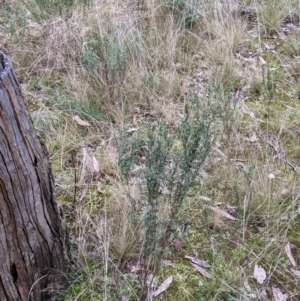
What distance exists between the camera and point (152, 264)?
1.95m

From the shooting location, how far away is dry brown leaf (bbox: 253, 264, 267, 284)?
202 cm

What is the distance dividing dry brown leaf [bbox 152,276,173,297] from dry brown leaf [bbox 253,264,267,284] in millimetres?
417

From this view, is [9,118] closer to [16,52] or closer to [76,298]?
[76,298]

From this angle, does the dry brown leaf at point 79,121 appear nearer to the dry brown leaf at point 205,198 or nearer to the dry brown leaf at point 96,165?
the dry brown leaf at point 96,165

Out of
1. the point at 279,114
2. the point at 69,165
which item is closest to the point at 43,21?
the point at 69,165

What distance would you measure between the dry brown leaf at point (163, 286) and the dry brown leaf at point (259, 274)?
417 millimetres

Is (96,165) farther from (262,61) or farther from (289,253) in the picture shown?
(262,61)

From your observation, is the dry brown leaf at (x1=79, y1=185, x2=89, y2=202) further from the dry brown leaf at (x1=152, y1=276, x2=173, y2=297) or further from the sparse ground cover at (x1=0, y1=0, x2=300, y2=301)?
the dry brown leaf at (x1=152, y1=276, x2=173, y2=297)

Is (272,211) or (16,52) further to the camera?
(16,52)

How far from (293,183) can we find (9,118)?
1737 mm

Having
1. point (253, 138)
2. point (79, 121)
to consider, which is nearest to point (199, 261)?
point (253, 138)

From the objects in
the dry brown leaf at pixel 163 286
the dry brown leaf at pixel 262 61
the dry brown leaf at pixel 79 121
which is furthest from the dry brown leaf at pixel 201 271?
the dry brown leaf at pixel 262 61

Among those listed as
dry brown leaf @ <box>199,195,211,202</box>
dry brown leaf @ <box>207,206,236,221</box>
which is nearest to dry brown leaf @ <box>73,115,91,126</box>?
dry brown leaf @ <box>199,195,211,202</box>

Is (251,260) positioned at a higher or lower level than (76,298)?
lower
